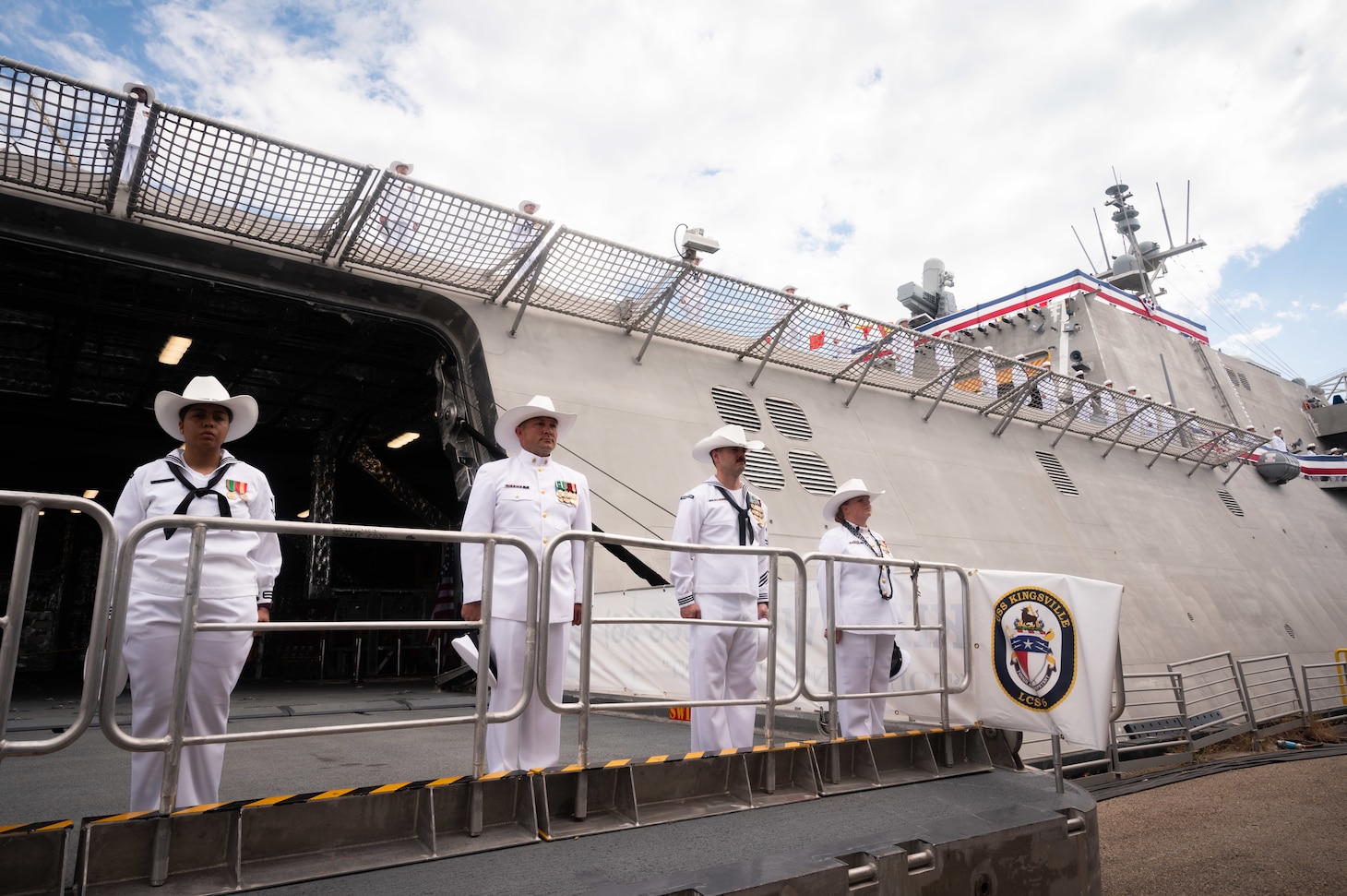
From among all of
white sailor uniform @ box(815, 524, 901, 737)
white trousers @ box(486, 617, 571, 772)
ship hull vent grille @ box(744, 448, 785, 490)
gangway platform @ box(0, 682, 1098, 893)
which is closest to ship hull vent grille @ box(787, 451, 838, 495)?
ship hull vent grille @ box(744, 448, 785, 490)

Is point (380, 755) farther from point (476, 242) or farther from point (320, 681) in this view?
point (320, 681)

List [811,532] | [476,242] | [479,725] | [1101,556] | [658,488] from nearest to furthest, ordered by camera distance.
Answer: [479,725], [476,242], [658,488], [811,532], [1101,556]

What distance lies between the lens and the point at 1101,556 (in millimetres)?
13773

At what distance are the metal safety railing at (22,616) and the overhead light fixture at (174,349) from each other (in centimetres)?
895

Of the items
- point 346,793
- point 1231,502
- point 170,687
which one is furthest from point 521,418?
point 1231,502

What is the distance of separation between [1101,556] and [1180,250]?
1767 centimetres

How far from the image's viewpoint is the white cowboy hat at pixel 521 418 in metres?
3.99

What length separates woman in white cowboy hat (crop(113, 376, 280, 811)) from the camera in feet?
9.39

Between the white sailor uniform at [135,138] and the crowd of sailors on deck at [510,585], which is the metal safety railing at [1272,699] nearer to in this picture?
the crowd of sailors on deck at [510,585]

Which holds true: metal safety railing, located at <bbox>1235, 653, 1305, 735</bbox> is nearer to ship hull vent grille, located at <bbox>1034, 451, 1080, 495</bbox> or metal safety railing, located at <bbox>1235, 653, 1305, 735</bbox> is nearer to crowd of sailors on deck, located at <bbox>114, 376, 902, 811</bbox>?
ship hull vent grille, located at <bbox>1034, 451, 1080, 495</bbox>

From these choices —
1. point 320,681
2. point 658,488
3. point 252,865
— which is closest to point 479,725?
point 252,865

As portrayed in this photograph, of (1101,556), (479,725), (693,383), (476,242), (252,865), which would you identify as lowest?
(252,865)

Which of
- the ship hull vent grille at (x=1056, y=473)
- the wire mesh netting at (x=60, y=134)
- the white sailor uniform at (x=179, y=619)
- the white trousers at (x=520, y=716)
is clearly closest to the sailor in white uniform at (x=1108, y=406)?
the ship hull vent grille at (x=1056, y=473)

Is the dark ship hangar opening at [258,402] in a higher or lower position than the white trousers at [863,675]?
higher
